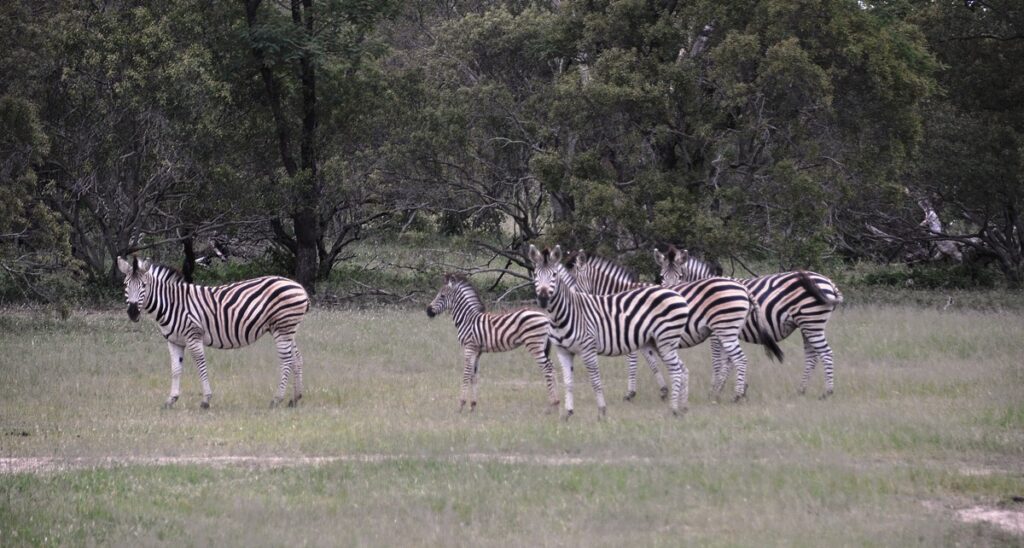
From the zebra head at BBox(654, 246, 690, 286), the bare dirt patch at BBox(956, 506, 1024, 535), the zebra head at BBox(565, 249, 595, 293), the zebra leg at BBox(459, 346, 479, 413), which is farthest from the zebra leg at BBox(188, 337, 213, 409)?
the bare dirt patch at BBox(956, 506, 1024, 535)

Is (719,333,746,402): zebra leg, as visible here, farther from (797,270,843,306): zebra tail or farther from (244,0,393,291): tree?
(244,0,393,291): tree

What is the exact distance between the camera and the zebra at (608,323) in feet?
48.7

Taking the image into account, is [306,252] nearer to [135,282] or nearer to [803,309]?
[135,282]

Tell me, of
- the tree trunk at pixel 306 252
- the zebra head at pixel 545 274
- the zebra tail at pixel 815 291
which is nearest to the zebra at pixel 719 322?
the zebra tail at pixel 815 291

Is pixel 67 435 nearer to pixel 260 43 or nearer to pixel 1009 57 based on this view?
pixel 260 43

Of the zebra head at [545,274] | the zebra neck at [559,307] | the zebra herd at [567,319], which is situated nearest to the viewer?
the zebra head at [545,274]

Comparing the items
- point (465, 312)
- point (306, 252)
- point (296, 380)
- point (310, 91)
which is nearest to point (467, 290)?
point (465, 312)

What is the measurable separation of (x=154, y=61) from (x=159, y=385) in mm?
11510

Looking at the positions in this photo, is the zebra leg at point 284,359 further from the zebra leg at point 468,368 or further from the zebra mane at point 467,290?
the zebra leg at point 468,368

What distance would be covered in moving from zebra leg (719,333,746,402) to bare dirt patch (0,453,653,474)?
4251 mm

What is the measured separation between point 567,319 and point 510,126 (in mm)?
15457

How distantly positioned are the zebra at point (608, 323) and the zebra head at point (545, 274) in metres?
0.01

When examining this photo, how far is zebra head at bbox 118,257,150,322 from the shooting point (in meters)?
16.4

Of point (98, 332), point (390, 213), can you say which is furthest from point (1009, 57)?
point (98, 332)
